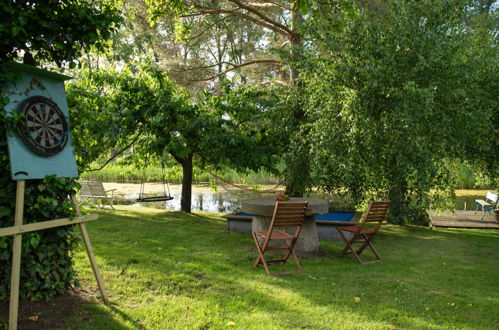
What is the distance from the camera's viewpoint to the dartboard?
3539 mm

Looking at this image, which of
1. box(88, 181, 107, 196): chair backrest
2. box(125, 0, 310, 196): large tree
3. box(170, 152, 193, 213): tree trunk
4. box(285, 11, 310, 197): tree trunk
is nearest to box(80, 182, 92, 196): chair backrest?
box(88, 181, 107, 196): chair backrest

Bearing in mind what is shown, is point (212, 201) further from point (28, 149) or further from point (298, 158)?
point (28, 149)

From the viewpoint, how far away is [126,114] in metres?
9.05

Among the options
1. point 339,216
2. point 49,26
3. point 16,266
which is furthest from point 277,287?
point 339,216

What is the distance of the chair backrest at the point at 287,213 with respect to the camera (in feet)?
17.5

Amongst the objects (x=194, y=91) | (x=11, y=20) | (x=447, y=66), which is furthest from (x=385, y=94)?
(x=194, y=91)

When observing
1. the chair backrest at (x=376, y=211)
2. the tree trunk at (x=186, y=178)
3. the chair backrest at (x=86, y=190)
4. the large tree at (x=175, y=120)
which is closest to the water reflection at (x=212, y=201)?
the tree trunk at (x=186, y=178)

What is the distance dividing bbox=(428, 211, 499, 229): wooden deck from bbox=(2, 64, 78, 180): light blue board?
932 centimetres

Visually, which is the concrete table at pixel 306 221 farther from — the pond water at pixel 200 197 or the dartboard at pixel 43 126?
the pond water at pixel 200 197

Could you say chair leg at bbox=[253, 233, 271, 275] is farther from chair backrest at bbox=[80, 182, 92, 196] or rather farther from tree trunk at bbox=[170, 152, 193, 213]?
chair backrest at bbox=[80, 182, 92, 196]

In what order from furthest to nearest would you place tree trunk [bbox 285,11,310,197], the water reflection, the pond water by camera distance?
the pond water < the water reflection < tree trunk [bbox 285,11,310,197]

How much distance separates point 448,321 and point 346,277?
1533mm

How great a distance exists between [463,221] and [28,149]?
34.4ft

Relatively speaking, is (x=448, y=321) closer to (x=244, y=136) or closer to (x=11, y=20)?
(x=11, y=20)
